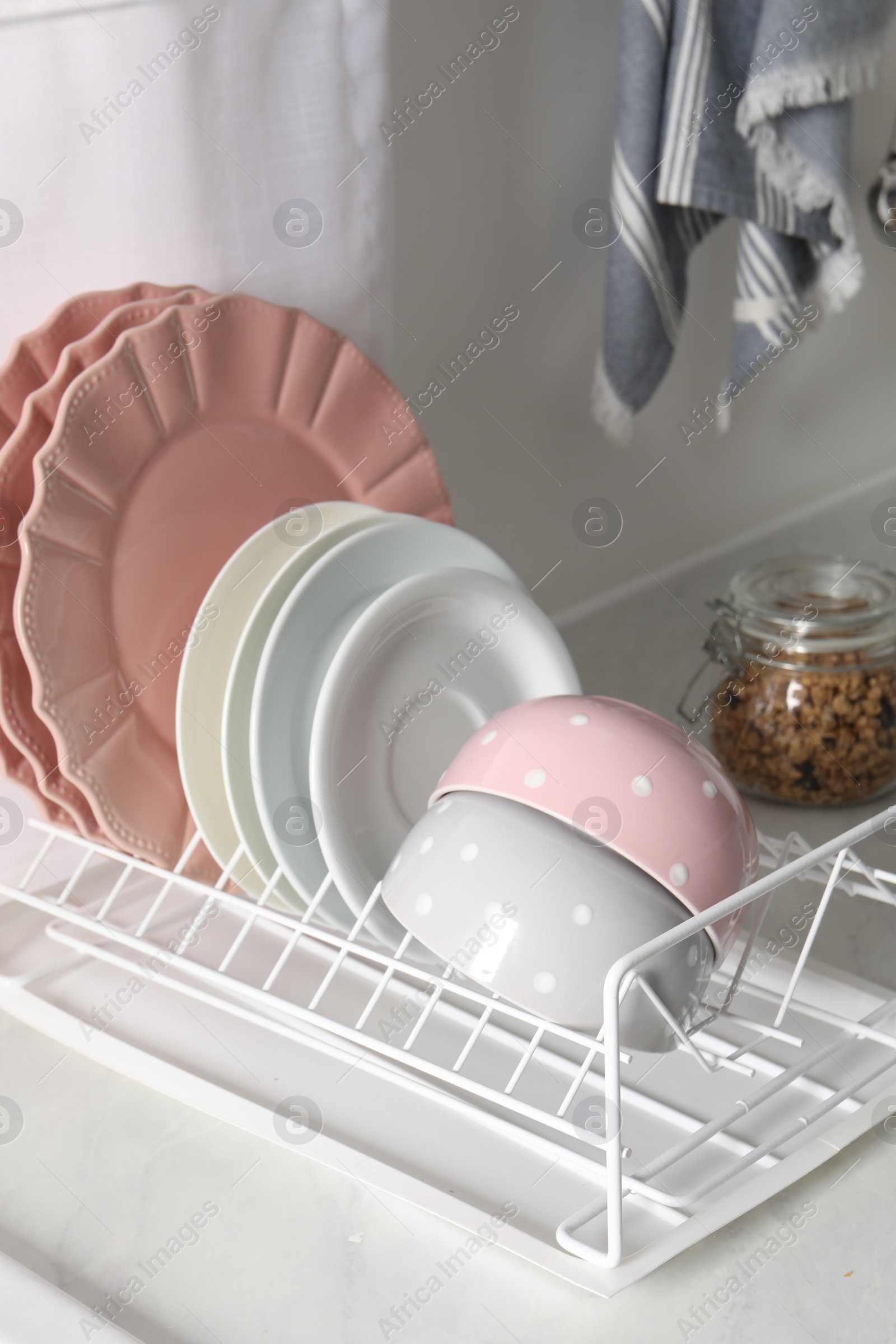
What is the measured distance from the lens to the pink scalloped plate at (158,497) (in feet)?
2.10

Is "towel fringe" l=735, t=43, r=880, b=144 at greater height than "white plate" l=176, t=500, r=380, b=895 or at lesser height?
greater

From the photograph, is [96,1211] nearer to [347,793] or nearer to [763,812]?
[347,793]

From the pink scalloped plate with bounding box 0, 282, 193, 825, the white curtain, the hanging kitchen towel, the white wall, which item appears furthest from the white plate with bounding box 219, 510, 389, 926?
the hanging kitchen towel

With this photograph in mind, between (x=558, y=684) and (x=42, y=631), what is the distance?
0.93ft

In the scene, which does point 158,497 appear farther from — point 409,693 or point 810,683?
point 810,683

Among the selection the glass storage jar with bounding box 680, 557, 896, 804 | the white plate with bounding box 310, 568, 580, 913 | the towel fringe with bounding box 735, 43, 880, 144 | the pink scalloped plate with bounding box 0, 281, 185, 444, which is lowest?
the glass storage jar with bounding box 680, 557, 896, 804

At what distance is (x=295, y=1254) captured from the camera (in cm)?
50

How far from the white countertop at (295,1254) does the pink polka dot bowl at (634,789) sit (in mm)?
125

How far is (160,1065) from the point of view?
592mm

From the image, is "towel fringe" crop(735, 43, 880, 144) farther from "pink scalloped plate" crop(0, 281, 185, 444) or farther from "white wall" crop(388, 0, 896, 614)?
"pink scalloped plate" crop(0, 281, 185, 444)

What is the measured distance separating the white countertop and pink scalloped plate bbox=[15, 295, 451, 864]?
0.18 m

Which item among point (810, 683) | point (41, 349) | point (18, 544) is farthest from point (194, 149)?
point (810, 683)

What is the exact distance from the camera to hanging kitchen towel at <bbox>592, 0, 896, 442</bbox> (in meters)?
0.90

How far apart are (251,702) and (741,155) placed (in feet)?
2.01
